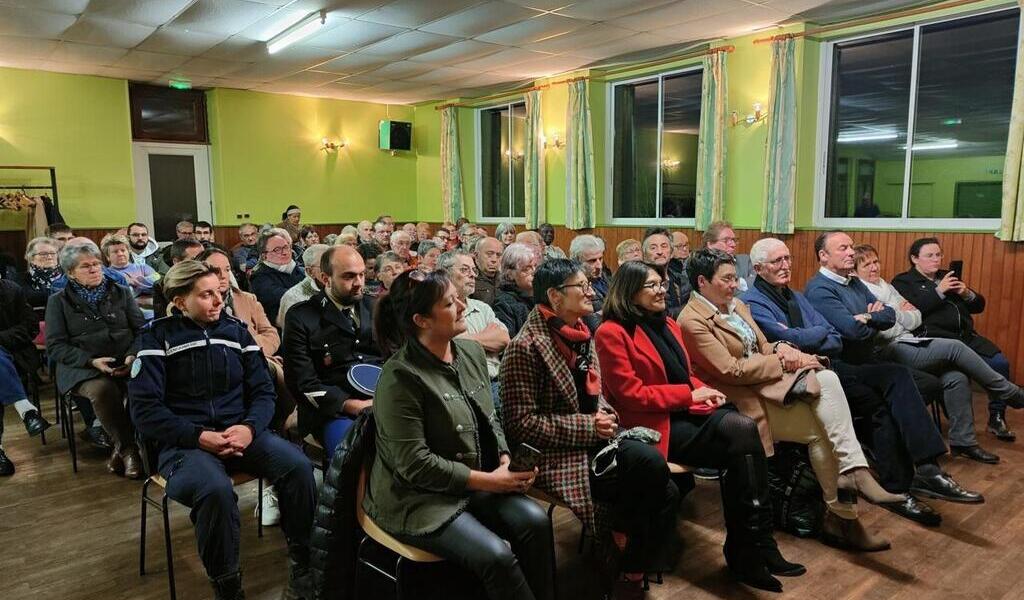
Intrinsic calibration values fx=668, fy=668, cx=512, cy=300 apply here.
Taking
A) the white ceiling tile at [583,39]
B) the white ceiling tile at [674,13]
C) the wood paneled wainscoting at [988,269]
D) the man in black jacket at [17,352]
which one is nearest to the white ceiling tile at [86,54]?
the man in black jacket at [17,352]

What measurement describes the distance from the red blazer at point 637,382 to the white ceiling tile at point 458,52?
17.0 ft

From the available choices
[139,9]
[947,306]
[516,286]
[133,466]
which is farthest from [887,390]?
[139,9]

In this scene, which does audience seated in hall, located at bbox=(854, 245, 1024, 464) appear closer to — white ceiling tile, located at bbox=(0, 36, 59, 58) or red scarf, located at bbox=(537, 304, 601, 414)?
red scarf, located at bbox=(537, 304, 601, 414)

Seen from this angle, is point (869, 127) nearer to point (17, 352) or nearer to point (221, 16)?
point (221, 16)

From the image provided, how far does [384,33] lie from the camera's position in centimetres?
651

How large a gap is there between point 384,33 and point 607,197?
340 cm

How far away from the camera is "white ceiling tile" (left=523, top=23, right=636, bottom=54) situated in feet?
21.1

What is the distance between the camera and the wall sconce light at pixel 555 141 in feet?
28.3

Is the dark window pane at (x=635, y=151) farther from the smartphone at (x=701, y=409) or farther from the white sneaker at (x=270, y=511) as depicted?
the white sneaker at (x=270, y=511)

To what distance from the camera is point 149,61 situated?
7.50m

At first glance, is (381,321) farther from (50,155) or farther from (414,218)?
(414,218)

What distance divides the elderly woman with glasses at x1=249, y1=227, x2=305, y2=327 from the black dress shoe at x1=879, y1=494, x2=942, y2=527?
3.84 m

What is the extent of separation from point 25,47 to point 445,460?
24.7ft

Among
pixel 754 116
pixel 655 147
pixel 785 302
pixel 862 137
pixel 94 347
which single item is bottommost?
pixel 94 347
